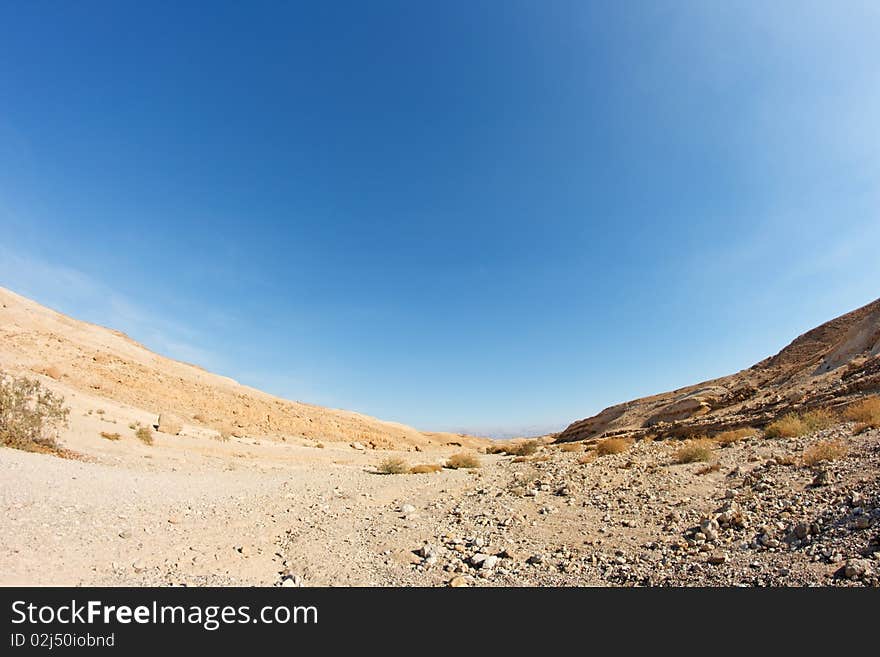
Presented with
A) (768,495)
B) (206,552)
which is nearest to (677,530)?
(768,495)

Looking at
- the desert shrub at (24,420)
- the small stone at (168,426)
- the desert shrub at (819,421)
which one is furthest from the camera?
the small stone at (168,426)

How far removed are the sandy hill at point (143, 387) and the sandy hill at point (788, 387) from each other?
25530 mm

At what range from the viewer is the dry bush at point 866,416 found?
11617mm

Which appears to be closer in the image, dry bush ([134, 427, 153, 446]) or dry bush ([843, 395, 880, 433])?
dry bush ([843, 395, 880, 433])

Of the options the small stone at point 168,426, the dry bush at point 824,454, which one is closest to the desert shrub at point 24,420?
the small stone at point 168,426

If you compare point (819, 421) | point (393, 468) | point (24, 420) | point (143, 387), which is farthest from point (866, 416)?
point (143, 387)

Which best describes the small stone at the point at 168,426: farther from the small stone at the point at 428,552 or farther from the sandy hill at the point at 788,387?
the sandy hill at the point at 788,387

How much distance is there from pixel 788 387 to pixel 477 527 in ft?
99.0

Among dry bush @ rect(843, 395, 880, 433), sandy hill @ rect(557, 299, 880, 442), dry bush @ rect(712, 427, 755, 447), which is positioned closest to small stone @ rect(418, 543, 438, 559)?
dry bush @ rect(843, 395, 880, 433)

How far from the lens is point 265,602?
5.23m

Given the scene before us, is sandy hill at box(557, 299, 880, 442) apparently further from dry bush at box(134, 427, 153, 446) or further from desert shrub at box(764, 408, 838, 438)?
dry bush at box(134, 427, 153, 446)

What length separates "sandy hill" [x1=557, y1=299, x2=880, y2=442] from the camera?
2144 centimetres

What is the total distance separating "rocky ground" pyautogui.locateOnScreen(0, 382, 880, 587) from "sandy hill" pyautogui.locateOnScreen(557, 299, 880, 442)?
1023cm

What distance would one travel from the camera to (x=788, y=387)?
28875mm
